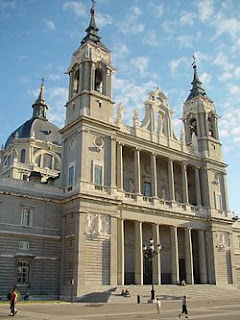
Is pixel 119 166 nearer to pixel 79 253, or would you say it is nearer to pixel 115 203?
pixel 115 203

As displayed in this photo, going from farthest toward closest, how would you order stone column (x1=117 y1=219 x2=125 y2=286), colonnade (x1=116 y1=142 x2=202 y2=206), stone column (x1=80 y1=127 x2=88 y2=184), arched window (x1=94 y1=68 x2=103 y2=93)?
1. arched window (x1=94 y1=68 x2=103 y2=93)
2. colonnade (x1=116 y1=142 x2=202 y2=206)
3. stone column (x1=117 y1=219 x2=125 y2=286)
4. stone column (x1=80 y1=127 x2=88 y2=184)

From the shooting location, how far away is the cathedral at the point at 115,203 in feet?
117

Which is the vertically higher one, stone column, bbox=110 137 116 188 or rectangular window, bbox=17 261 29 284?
stone column, bbox=110 137 116 188

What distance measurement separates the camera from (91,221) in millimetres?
37125

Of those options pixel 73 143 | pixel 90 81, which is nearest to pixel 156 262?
pixel 73 143

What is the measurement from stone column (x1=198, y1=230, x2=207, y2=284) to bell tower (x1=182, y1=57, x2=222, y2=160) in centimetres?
1153

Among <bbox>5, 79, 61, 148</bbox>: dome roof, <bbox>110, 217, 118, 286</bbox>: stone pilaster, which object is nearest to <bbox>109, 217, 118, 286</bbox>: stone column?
<bbox>110, 217, 118, 286</bbox>: stone pilaster

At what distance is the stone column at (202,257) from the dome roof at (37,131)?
35952mm

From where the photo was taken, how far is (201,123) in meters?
56.2

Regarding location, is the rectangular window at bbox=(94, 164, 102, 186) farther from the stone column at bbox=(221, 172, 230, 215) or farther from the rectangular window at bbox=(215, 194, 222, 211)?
the stone column at bbox=(221, 172, 230, 215)

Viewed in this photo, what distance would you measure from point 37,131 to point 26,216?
1531 inches

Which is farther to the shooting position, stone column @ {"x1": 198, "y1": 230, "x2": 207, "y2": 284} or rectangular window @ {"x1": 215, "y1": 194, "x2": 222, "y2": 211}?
rectangular window @ {"x1": 215, "y1": 194, "x2": 222, "y2": 211}

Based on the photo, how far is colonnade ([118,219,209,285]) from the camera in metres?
39.8

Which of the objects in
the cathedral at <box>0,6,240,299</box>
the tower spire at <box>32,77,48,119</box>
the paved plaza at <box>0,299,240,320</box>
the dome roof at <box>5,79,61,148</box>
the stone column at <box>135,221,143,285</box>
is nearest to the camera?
the paved plaza at <box>0,299,240,320</box>
